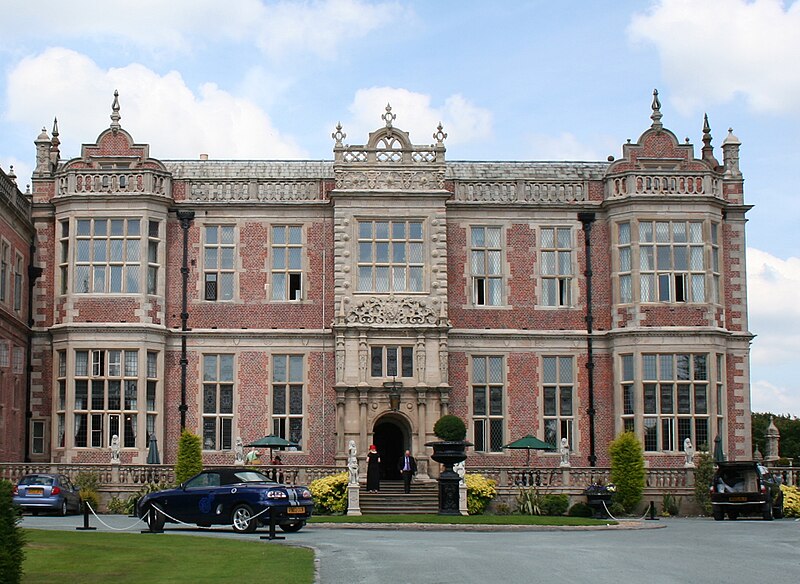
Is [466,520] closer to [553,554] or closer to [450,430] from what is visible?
[450,430]

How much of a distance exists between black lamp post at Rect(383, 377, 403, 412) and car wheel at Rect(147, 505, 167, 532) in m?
13.6

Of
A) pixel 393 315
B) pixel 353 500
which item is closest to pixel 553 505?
pixel 353 500

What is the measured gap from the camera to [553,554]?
21859 mm

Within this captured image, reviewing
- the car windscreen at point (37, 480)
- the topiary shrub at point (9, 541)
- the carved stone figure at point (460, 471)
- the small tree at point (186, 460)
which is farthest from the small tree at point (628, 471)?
the topiary shrub at point (9, 541)

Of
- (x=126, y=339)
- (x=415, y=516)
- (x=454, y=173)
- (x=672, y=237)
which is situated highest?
(x=454, y=173)

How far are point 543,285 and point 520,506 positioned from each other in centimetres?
898

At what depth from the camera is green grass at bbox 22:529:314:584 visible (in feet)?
57.5

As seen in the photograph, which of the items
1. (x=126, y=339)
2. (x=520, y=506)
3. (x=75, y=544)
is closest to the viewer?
(x=75, y=544)

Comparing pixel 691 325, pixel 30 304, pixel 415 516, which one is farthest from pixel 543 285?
pixel 30 304

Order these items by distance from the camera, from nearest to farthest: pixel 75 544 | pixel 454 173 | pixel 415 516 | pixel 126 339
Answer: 1. pixel 75 544
2. pixel 415 516
3. pixel 126 339
4. pixel 454 173

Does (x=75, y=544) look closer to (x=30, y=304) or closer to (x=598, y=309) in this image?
(x=30, y=304)

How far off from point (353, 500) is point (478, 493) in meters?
3.82

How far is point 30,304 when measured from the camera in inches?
1693

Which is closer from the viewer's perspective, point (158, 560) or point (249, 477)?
point (158, 560)
